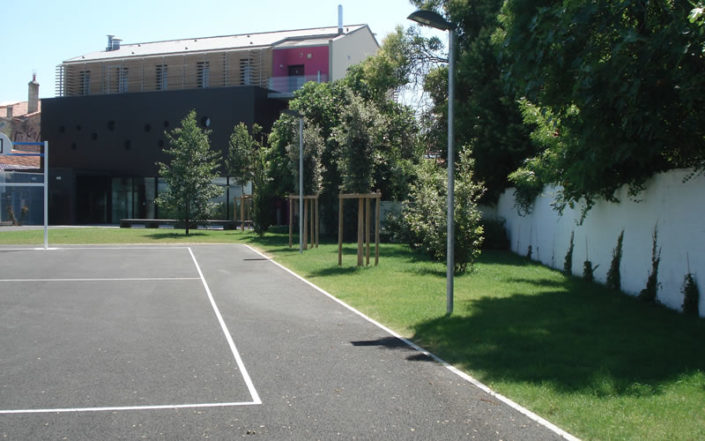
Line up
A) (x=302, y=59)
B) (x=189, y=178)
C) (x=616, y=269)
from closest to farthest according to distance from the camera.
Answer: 1. (x=616, y=269)
2. (x=189, y=178)
3. (x=302, y=59)

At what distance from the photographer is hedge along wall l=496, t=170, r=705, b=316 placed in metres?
11.2

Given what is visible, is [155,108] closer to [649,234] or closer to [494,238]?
[494,238]

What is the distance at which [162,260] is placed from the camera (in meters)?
23.4

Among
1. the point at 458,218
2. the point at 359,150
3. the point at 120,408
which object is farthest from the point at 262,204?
the point at 120,408

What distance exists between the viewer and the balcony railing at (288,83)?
5028cm

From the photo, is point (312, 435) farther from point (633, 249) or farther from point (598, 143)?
point (633, 249)

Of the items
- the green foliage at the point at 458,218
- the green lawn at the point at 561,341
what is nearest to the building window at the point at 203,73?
the green foliage at the point at 458,218

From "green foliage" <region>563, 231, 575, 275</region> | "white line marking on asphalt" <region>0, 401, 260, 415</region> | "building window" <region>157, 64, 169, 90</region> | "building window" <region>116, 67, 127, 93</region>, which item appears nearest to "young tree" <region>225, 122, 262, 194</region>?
"building window" <region>157, 64, 169, 90</region>

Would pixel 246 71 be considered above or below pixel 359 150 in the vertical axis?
above

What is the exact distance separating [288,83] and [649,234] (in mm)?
40346

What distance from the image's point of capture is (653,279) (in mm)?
12609

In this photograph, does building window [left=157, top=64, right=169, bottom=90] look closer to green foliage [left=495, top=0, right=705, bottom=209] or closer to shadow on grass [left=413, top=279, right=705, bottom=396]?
green foliage [left=495, top=0, right=705, bottom=209]

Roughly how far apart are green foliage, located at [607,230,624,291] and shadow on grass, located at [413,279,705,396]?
4.96 ft

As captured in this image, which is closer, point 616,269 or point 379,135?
point 616,269
